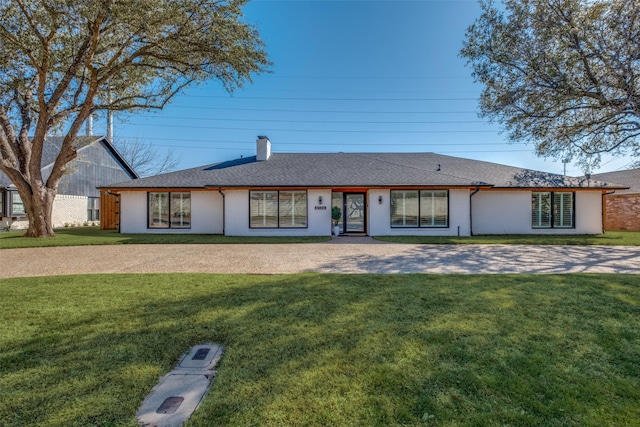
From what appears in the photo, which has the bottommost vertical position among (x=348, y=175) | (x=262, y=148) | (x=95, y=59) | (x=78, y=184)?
(x=348, y=175)

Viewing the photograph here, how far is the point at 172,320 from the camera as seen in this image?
11.6 feet

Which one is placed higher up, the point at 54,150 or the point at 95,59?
the point at 95,59

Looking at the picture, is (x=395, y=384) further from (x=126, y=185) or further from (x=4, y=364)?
(x=126, y=185)

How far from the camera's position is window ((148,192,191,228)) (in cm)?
1504

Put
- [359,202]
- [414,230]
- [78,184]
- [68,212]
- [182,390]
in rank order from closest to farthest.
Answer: [182,390], [414,230], [359,202], [68,212], [78,184]

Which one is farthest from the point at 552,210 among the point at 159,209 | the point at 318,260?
the point at 159,209

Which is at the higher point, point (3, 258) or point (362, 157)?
point (362, 157)

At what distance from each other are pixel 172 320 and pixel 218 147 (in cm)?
3316

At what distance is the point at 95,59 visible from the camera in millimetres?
12461

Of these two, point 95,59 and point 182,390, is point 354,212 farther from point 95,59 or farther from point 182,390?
point 182,390

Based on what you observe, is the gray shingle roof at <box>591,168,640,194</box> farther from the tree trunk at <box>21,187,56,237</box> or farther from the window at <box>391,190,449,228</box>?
the tree trunk at <box>21,187,56,237</box>

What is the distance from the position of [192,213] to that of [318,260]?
9.87 meters

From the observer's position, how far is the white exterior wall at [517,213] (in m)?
14.7

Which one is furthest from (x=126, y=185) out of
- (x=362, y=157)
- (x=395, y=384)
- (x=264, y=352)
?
(x=395, y=384)
